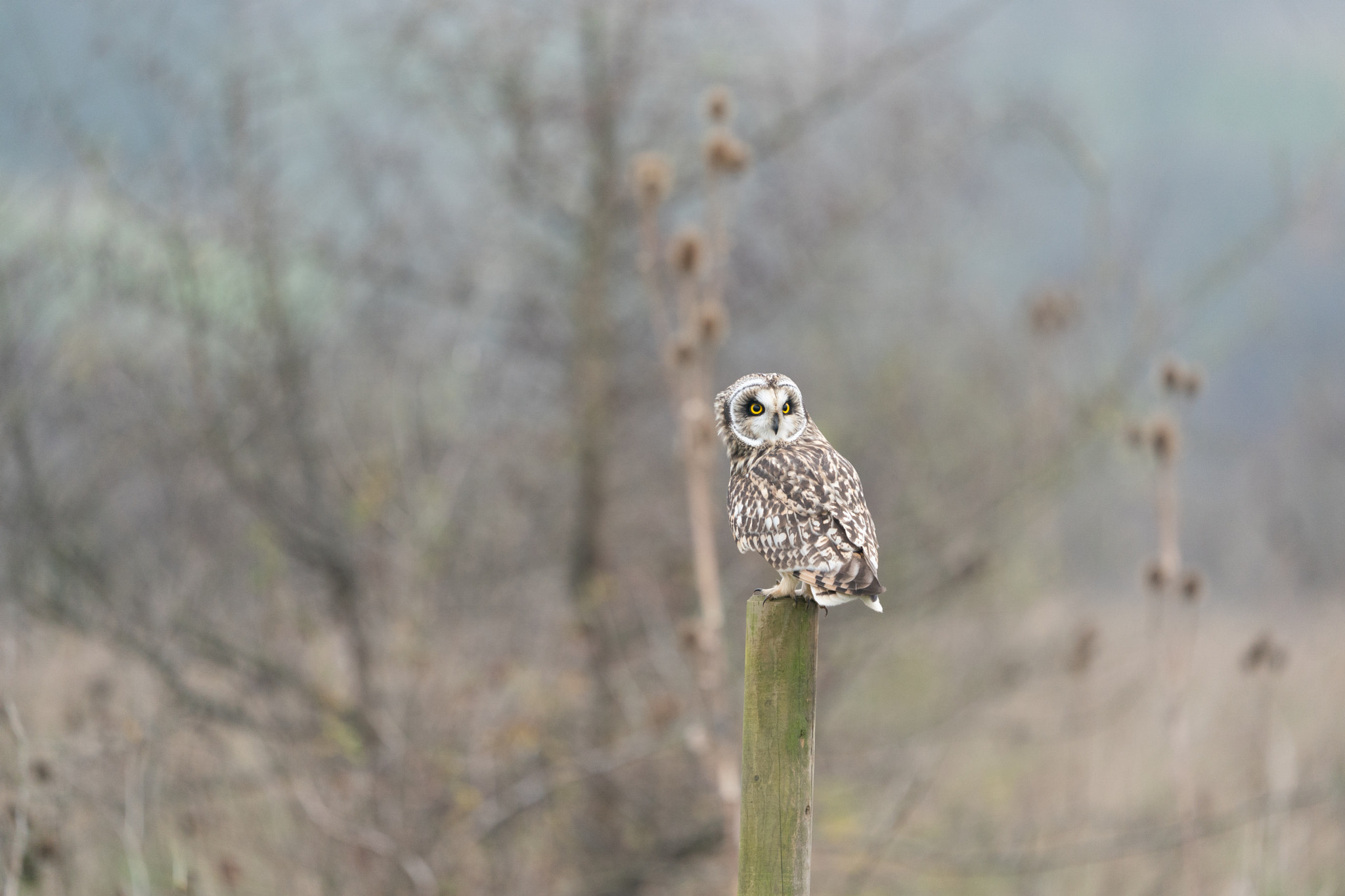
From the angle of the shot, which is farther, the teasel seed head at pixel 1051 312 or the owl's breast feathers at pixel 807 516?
the teasel seed head at pixel 1051 312

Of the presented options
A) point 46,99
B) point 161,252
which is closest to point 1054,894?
point 161,252

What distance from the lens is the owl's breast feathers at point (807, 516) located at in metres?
1.94

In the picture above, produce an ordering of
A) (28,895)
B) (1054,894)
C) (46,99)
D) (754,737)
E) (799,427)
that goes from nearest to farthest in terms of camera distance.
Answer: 1. (754,737)
2. (799,427)
3. (28,895)
4. (46,99)
5. (1054,894)

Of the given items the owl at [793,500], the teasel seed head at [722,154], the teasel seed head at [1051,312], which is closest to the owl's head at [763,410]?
the owl at [793,500]

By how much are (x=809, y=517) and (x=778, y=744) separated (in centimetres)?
39

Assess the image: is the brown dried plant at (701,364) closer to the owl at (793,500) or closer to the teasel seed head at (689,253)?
the teasel seed head at (689,253)

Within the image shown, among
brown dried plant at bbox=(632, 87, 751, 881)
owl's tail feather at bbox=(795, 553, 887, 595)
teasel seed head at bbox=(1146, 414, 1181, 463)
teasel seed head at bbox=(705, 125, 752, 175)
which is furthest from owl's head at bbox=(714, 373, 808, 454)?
teasel seed head at bbox=(1146, 414, 1181, 463)

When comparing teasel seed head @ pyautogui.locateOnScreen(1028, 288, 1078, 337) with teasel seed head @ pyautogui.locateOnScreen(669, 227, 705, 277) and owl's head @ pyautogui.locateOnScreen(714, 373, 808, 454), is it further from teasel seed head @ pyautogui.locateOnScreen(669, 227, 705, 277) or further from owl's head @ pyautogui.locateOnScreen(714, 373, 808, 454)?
owl's head @ pyautogui.locateOnScreen(714, 373, 808, 454)

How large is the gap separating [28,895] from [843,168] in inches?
197

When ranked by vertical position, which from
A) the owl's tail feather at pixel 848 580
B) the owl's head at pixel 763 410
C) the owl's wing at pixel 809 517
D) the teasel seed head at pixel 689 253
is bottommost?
the owl's tail feather at pixel 848 580

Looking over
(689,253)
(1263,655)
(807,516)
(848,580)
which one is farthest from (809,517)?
(1263,655)

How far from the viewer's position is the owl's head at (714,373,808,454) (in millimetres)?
2205

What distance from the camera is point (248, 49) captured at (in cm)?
554

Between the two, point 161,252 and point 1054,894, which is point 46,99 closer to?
point 161,252
